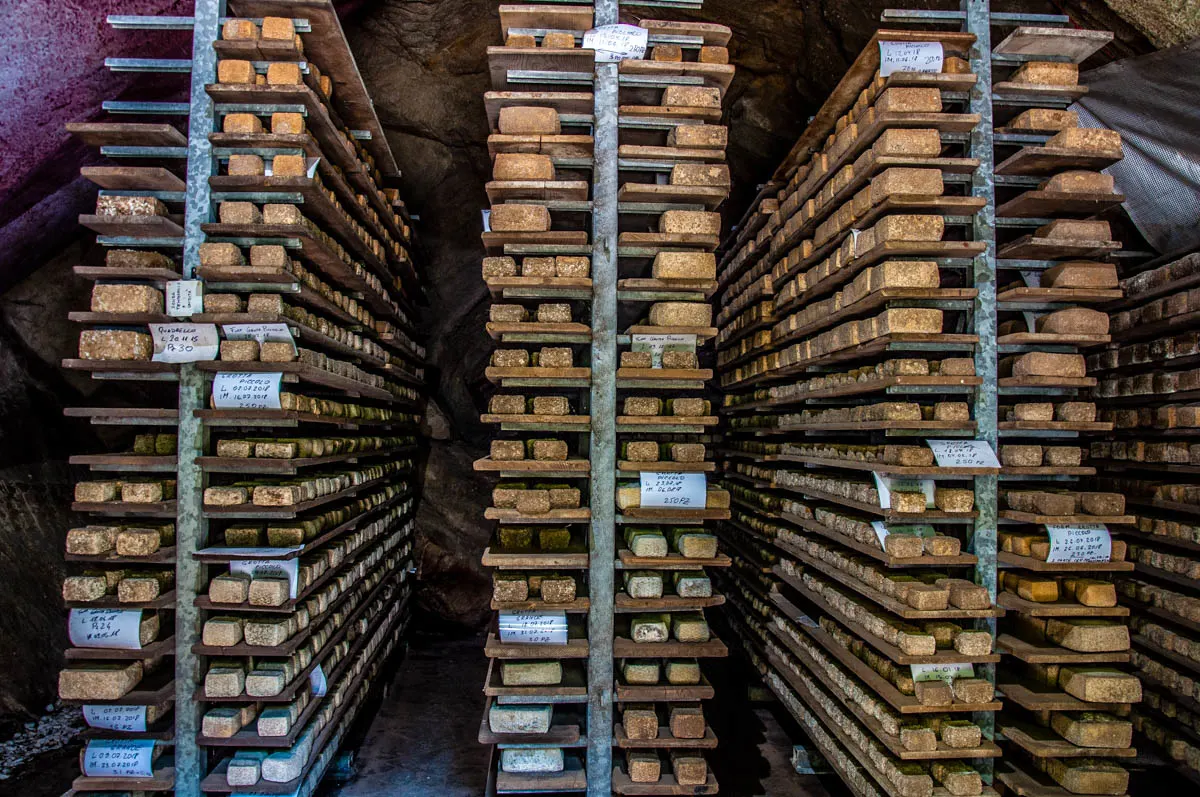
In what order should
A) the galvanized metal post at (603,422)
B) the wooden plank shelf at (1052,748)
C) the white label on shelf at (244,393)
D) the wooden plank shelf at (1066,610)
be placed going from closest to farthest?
the wooden plank shelf at (1052,748), the wooden plank shelf at (1066,610), the white label on shelf at (244,393), the galvanized metal post at (603,422)

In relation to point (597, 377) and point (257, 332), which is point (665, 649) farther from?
point (257, 332)

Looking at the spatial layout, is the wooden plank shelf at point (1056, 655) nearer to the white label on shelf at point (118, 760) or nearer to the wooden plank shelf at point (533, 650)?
the wooden plank shelf at point (533, 650)

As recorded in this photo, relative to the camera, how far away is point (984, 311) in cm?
357

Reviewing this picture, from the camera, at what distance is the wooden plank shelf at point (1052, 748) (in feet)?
10.6

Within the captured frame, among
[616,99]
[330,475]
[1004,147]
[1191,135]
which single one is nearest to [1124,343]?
[1191,135]

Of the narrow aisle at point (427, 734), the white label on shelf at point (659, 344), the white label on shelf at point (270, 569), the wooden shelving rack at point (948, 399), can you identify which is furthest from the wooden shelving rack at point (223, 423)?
the wooden shelving rack at point (948, 399)

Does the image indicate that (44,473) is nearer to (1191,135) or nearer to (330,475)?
(330,475)

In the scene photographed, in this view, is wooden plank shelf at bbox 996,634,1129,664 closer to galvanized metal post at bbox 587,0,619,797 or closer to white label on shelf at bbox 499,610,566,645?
galvanized metal post at bbox 587,0,619,797

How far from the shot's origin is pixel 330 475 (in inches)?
171

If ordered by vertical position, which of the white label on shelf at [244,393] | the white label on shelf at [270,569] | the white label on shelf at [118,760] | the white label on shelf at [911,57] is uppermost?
the white label on shelf at [911,57]

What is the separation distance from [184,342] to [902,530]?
12.5 ft

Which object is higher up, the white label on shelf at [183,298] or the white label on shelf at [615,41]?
the white label on shelf at [615,41]

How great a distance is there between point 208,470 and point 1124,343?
6.01m

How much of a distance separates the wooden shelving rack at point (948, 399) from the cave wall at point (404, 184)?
1799 millimetres
